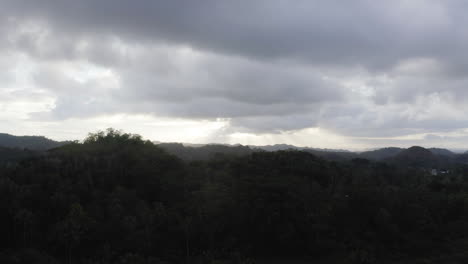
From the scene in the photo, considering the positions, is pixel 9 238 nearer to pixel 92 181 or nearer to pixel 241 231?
pixel 92 181

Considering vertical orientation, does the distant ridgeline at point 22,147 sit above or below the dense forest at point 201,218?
above

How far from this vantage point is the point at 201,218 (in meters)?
15.0

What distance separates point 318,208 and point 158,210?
7.46 meters

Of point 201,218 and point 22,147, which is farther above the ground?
point 22,147

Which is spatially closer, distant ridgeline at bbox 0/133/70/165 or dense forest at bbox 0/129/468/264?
→ dense forest at bbox 0/129/468/264

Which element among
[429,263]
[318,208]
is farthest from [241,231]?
[429,263]

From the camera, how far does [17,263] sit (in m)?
10.4

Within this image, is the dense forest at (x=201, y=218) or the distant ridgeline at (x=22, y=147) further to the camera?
the distant ridgeline at (x=22, y=147)

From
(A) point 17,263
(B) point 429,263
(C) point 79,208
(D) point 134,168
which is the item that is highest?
(D) point 134,168

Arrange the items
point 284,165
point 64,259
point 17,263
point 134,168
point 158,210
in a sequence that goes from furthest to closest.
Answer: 1. point 284,165
2. point 134,168
3. point 158,210
4. point 64,259
5. point 17,263

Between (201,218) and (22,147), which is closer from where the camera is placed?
(201,218)

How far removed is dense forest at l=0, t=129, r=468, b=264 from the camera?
13023mm

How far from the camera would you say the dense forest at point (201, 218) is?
13.0 meters

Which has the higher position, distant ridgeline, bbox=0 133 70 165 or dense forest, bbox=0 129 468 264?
distant ridgeline, bbox=0 133 70 165
